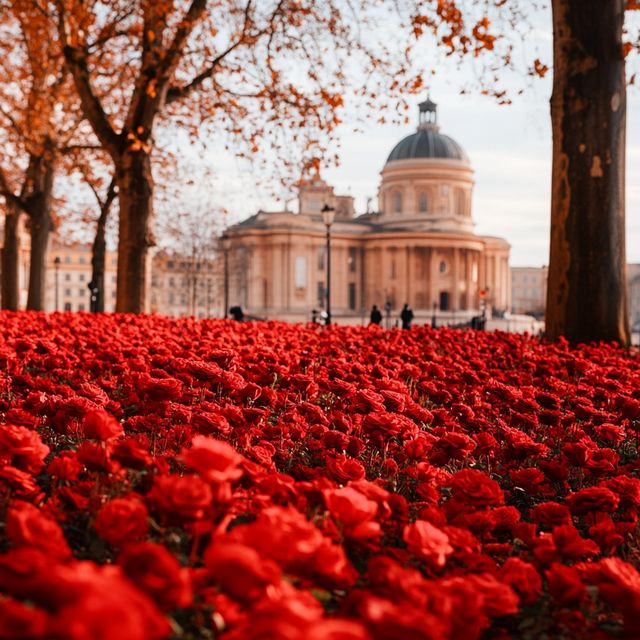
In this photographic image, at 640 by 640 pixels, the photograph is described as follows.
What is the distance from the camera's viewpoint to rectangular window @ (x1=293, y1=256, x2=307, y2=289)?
310 ft

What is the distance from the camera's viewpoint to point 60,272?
131 meters

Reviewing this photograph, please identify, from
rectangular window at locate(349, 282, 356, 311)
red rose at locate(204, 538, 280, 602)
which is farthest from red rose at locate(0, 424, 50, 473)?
rectangular window at locate(349, 282, 356, 311)

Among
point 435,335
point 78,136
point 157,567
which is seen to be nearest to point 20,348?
point 157,567

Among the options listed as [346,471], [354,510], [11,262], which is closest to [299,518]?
[354,510]

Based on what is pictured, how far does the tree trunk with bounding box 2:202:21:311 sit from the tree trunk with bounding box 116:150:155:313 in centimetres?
1124

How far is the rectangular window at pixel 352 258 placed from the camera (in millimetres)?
99875

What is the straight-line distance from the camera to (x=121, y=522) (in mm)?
2010

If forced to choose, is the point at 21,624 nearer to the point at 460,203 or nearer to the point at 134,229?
the point at 134,229

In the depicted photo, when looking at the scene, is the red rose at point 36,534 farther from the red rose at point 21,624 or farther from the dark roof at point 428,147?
the dark roof at point 428,147

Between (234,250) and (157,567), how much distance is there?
9143 cm

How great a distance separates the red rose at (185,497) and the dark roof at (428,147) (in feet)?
334

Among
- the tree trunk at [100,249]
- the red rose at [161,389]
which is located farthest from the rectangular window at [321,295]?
the red rose at [161,389]

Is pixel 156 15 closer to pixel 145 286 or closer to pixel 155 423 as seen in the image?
pixel 145 286

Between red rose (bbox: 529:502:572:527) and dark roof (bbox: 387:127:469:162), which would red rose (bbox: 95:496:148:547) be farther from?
dark roof (bbox: 387:127:469:162)
